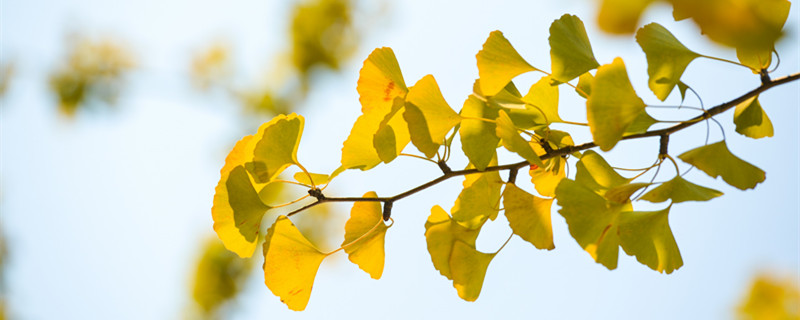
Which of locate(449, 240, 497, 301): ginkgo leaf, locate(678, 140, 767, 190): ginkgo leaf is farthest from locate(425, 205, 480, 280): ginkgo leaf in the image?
locate(678, 140, 767, 190): ginkgo leaf

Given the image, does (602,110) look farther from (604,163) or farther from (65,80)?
(65,80)

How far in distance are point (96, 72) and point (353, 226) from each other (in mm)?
2196

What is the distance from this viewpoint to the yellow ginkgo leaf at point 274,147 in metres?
0.27

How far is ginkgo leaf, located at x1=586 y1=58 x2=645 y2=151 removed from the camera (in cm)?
22

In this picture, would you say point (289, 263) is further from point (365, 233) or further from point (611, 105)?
point (611, 105)

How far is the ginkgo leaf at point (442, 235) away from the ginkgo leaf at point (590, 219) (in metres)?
0.07

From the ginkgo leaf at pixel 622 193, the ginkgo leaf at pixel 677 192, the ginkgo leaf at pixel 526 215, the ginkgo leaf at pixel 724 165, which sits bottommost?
the ginkgo leaf at pixel 526 215

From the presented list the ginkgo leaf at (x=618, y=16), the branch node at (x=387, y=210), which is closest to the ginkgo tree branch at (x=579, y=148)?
the branch node at (x=387, y=210)

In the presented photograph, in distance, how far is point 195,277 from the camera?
1.89 meters

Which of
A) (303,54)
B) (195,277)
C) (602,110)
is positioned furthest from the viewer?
(303,54)

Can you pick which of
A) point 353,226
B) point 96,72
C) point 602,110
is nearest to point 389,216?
point 353,226

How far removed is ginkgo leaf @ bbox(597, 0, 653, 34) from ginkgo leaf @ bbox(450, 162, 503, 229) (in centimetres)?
15

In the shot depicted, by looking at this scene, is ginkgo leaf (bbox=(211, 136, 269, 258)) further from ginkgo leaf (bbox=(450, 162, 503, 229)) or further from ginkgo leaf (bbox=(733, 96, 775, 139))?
ginkgo leaf (bbox=(733, 96, 775, 139))

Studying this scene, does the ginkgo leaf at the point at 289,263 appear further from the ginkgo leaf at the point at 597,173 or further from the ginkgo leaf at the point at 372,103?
the ginkgo leaf at the point at 597,173
